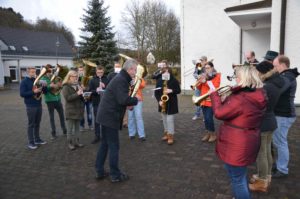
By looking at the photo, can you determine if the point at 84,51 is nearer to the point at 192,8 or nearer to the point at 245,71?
the point at 192,8

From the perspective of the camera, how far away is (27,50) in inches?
1599

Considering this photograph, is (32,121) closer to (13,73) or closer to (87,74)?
(87,74)

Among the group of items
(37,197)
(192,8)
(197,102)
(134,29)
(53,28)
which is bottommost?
(37,197)

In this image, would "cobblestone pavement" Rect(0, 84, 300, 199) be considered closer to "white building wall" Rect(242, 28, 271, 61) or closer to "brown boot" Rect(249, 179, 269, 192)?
"brown boot" Rect(249, 179, 269, 192)

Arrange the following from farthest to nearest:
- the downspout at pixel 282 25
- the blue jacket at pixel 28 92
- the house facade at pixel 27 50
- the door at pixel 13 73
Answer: the door at pixel 13 73
the house facade at pixel 27 50
the downspout at pixel 282 25
the blue jacket at pixel 28 92

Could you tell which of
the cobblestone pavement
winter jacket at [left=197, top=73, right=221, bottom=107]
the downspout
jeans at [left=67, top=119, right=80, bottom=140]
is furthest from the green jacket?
the downspout

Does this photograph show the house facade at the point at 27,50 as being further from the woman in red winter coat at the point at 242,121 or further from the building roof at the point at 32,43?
the woman in red winter coat at the point at 242,121

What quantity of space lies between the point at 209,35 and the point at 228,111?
11.8 metres

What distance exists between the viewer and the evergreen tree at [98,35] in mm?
22734

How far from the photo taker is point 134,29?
3250 centimetres

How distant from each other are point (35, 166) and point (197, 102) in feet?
11.6

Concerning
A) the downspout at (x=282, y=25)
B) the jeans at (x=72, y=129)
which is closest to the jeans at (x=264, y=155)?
the jeans at (x=72, y=129)

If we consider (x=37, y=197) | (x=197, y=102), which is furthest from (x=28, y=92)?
(x=197, y=102)

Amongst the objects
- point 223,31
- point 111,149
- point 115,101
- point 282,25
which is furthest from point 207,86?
point 223,31
